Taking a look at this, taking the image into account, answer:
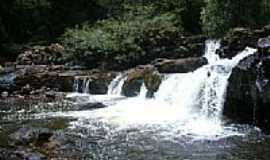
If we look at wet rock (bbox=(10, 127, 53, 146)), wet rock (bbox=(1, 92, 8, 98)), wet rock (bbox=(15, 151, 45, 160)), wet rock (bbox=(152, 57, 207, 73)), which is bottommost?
wet rock (bbox=(15, 151, 45, 160))

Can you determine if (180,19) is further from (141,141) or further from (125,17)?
(141,141)

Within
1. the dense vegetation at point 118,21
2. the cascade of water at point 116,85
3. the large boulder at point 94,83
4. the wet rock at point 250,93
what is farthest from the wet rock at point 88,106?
the dense vegetation at point 118,21

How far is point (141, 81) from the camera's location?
76.9 feet

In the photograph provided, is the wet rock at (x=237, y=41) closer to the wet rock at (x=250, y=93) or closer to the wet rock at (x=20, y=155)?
the wet rock at (x=250, y=93)

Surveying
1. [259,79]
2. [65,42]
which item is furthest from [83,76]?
[259,79]

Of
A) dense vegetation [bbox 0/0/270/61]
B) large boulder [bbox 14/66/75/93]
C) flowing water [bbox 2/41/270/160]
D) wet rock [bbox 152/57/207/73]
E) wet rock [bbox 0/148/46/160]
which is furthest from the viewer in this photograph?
dense vegetation [bbox 0/0/270/61]

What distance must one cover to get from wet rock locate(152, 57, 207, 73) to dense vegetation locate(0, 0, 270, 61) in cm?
284

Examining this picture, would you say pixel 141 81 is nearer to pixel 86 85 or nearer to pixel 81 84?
pixel 86 85

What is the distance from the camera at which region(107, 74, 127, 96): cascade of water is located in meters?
24.0

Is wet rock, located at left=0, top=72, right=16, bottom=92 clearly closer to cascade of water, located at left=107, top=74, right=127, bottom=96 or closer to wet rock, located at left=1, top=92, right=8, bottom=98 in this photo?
wet rock, located at left=1, top=92, right=8, bottom=98

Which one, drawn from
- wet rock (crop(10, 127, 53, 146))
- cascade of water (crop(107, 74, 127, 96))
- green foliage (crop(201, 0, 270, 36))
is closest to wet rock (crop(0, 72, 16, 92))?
cascade of water (crop(107, 74, 127, 96))

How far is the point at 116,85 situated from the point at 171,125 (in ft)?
22.0

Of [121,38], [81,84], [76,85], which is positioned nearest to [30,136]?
[81,84]

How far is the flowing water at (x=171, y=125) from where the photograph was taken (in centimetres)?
1454
